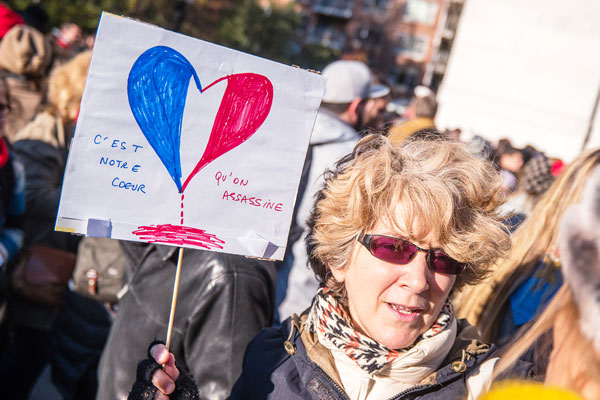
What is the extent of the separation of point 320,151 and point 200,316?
1351 mm

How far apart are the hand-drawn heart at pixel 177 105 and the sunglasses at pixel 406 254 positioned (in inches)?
20.3

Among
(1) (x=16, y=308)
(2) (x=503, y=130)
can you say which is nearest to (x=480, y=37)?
(2) (x=503, y=130)

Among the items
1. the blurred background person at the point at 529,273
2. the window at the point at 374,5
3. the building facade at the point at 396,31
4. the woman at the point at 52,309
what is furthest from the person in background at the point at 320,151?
the window at the point at 374,5

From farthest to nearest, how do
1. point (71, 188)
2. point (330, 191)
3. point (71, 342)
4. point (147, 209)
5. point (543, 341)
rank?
point (71, 342) → point (330, 191) → point (147, 209) → point (71, 188) → point (543, 341)

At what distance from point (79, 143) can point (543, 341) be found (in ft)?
4.11

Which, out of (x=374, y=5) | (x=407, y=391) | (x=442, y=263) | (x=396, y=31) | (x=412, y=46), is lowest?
(x=407, y=391)

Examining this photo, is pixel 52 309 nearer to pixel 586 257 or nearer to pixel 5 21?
pixel 5 21

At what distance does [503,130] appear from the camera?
70.1ft

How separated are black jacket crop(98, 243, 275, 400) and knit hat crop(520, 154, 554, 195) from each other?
3.23 m

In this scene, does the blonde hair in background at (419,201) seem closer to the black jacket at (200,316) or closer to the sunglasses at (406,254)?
the sunglasses at (406,254)

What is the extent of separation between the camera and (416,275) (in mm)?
1648

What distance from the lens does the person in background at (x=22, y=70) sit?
4523 mm

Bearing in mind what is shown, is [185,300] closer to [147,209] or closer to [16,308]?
[147,209]

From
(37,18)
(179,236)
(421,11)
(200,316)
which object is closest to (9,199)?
(200,316)
